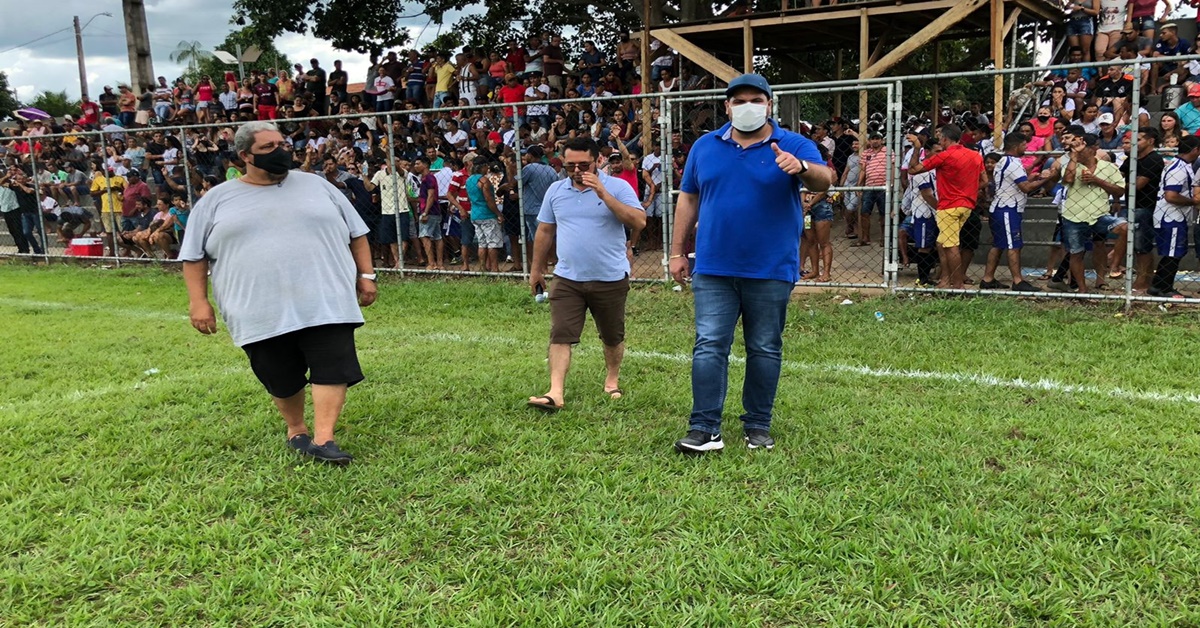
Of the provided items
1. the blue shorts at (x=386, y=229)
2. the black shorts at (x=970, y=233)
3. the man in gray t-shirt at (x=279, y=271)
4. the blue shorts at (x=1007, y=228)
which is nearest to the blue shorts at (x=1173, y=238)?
the blue shorts at (x=1007, y=228)

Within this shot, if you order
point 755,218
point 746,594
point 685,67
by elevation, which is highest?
point 685,67

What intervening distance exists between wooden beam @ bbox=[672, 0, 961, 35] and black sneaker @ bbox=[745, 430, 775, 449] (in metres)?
9.23

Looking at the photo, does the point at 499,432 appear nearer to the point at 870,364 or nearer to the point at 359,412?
the point at 359,412

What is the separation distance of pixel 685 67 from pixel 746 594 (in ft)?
44.1

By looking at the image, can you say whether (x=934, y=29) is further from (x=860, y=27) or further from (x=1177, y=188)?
(x=1177, y=188)

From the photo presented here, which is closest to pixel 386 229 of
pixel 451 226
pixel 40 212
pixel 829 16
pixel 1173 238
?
pixel 451 226

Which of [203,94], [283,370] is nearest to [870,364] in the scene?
[283,370]

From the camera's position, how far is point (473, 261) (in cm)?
1195

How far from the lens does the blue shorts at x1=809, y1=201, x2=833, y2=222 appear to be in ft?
30.9

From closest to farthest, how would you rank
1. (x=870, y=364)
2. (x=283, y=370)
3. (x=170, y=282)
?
1. (x=283, y=370)
2. (x=870, y=364)
3. (x=170, y=282)

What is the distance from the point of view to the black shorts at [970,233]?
28.8 feet

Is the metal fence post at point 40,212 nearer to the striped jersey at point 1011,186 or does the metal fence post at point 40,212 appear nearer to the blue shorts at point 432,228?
the blue shorts at point 432,228

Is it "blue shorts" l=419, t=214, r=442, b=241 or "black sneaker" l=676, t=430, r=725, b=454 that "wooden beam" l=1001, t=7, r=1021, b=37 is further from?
"black sneaker" l=676, t=430, r=725, b=454

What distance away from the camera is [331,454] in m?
4.30
